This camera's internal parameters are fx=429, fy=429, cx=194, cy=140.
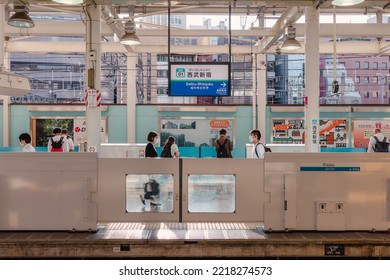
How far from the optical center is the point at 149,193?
5125 millimetres

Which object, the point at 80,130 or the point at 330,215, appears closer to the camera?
the point at 330,215

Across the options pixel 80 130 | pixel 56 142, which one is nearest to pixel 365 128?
pixel 80 130

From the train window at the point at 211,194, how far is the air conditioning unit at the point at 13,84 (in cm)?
370

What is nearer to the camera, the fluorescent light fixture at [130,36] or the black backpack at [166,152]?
the black backpack at [166,152]

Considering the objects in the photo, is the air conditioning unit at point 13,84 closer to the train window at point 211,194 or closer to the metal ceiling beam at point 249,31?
the train window at point 211,194

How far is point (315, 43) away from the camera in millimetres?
8109

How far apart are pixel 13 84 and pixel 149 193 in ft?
11.3

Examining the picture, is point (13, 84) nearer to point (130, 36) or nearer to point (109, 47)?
point (130, 36)

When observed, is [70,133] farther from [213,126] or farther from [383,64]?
[383,64]

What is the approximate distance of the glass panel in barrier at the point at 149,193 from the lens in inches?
201

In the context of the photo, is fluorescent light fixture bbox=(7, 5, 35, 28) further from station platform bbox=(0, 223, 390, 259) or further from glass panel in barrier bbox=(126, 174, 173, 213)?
station platform bbox=(0, 223, 390, 259)

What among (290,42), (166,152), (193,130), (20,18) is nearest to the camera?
(20,18)

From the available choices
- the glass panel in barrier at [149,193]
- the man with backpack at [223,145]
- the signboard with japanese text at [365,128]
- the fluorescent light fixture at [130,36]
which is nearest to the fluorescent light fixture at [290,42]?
the man with backpack at [223,145]

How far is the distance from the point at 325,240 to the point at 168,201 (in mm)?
1826
